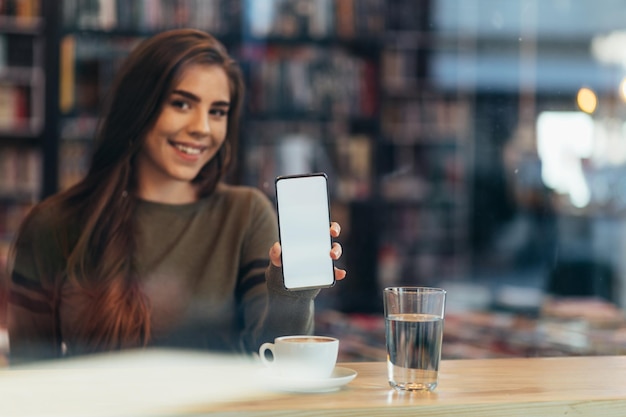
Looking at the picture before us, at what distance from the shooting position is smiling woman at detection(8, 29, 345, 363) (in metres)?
2.13

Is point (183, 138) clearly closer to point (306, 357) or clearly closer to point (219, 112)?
point (219, 112)

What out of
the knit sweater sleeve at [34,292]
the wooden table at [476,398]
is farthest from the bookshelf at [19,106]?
the wooden table at [476,398]

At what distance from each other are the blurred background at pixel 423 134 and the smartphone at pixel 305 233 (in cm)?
173

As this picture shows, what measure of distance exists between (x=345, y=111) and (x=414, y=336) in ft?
9.15

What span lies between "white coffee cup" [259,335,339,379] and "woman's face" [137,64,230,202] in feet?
3.46

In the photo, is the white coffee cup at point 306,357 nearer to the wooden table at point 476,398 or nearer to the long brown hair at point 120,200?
the wooden table at point 476,398

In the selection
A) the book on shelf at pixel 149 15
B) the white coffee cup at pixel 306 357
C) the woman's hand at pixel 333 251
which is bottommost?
the white coffee cup at pixel 306 357

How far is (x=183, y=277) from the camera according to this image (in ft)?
7.17

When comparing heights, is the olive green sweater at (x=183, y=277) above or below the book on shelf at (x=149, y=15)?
below

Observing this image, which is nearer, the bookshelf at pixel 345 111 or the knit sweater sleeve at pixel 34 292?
the knit sweater sleeve at pixel 34 292

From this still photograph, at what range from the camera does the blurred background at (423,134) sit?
335 cm

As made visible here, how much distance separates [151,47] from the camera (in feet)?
7.38

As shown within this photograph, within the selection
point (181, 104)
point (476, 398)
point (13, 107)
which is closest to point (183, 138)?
point (181, 104)

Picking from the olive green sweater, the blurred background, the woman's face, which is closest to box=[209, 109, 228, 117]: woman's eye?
the woman's face
